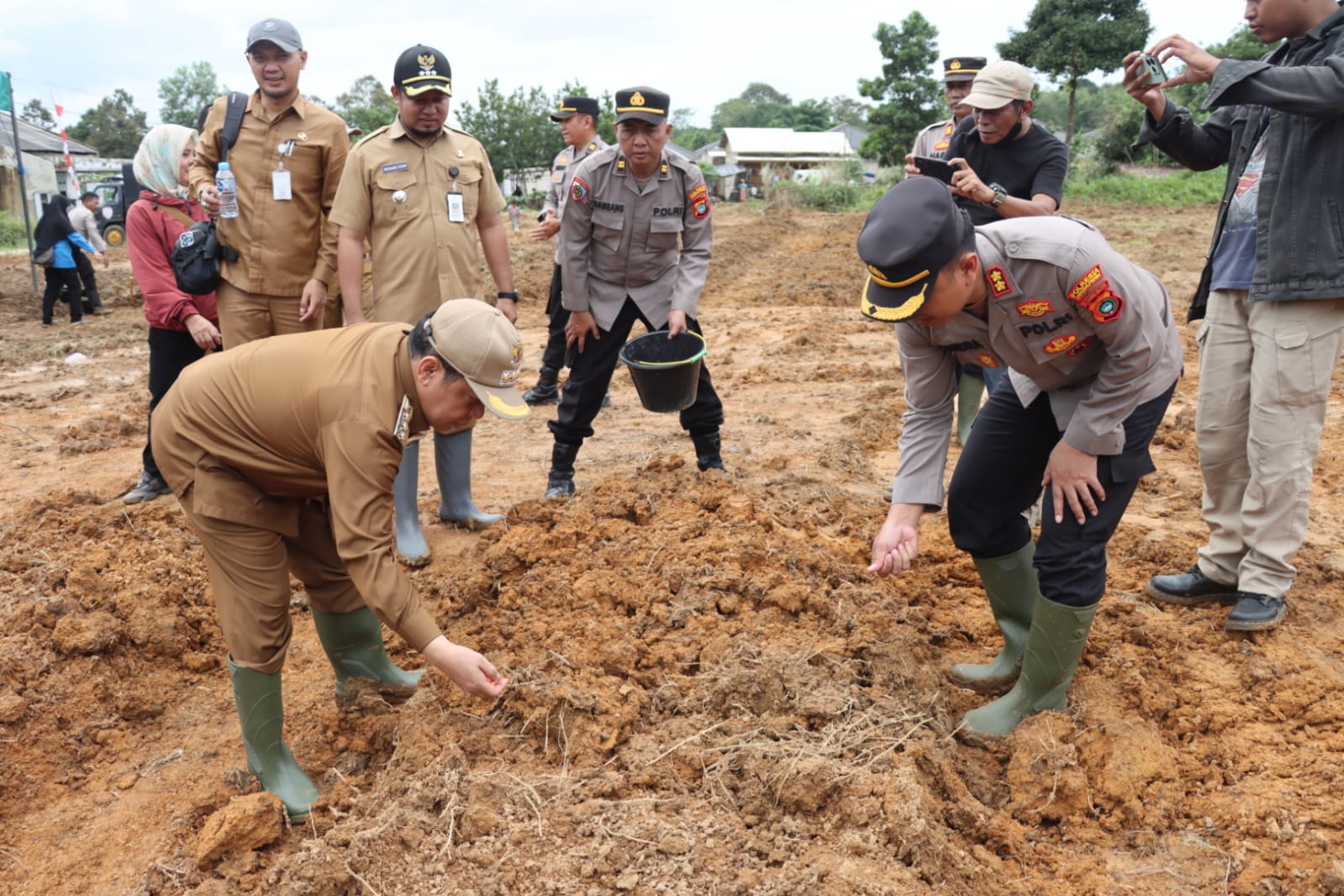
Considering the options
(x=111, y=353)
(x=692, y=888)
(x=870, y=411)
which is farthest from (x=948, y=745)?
(x=111, y=353)

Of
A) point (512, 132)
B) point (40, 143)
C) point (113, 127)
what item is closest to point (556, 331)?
point (40, 143)

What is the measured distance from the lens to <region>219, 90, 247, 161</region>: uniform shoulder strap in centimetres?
409

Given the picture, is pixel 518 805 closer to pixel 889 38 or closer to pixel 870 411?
pixel 870 411

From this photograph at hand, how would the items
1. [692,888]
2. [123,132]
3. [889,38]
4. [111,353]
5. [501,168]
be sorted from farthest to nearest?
[123,132]
[501,168]
[889,38]
[111,353]
[692,888]

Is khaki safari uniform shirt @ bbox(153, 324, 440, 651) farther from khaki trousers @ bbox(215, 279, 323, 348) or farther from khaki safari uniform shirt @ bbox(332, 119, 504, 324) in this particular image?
khaki trousers @ bbox(215, 279, 323, 348)

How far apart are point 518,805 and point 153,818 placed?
1.17m

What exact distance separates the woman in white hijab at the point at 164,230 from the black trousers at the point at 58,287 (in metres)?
8.57

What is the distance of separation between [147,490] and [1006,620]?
4.21m

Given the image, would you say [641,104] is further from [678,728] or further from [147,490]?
[147,490]

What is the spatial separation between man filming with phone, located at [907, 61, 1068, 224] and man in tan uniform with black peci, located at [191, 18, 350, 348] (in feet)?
8.88

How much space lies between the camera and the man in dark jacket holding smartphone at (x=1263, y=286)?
9.62 ft

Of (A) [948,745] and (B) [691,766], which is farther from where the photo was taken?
(A) [948,745]

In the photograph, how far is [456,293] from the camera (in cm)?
415

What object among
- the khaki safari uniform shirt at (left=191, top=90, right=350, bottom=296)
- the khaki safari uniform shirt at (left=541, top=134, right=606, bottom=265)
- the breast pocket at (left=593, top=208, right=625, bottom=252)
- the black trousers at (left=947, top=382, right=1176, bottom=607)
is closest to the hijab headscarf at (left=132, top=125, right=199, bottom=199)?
the khaki safari uniform shirt at (left=191, top=90, right=350, bottom=296)
